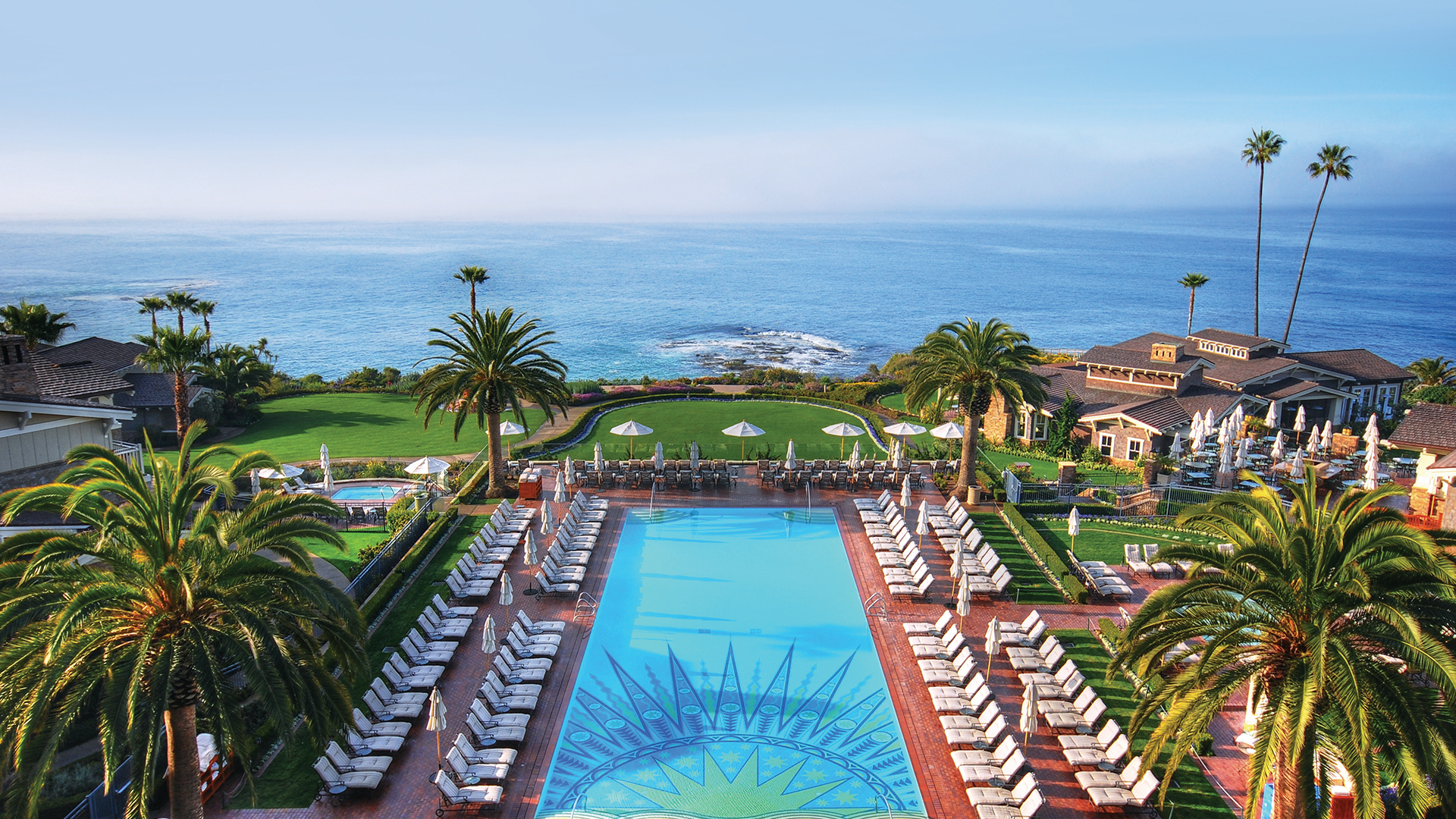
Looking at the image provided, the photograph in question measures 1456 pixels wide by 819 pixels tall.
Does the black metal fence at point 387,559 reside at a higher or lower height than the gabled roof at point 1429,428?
lower

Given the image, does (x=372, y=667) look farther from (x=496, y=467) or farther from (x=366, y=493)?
(x=366, y=493)

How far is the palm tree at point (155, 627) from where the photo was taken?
31.8 feet

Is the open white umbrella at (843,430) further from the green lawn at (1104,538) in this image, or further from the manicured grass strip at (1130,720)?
the manicured grass strip at (1130,720)

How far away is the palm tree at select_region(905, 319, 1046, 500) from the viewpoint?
26438 mm

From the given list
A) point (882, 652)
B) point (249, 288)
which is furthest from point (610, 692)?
point (249, 288)

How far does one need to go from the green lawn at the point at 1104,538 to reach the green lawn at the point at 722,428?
25.7ft

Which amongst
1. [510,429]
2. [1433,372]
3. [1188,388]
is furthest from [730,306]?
[510,429]

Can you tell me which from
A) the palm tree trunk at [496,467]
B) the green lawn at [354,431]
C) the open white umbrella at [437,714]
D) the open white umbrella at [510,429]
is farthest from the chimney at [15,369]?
the green lawn at [354,431]

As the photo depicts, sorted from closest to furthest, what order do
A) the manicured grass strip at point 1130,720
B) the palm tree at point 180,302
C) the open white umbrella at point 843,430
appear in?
the manicured grass strip at point 1130,720
the open white umbrella at point 843,430
the palm tree at point 180,302

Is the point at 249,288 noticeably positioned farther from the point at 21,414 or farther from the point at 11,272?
the point at 21,414

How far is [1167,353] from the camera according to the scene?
38.9 meters

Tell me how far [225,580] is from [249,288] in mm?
168613

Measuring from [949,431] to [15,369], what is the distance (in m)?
24.8

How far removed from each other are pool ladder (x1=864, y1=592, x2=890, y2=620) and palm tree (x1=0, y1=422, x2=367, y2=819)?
1132 cm
